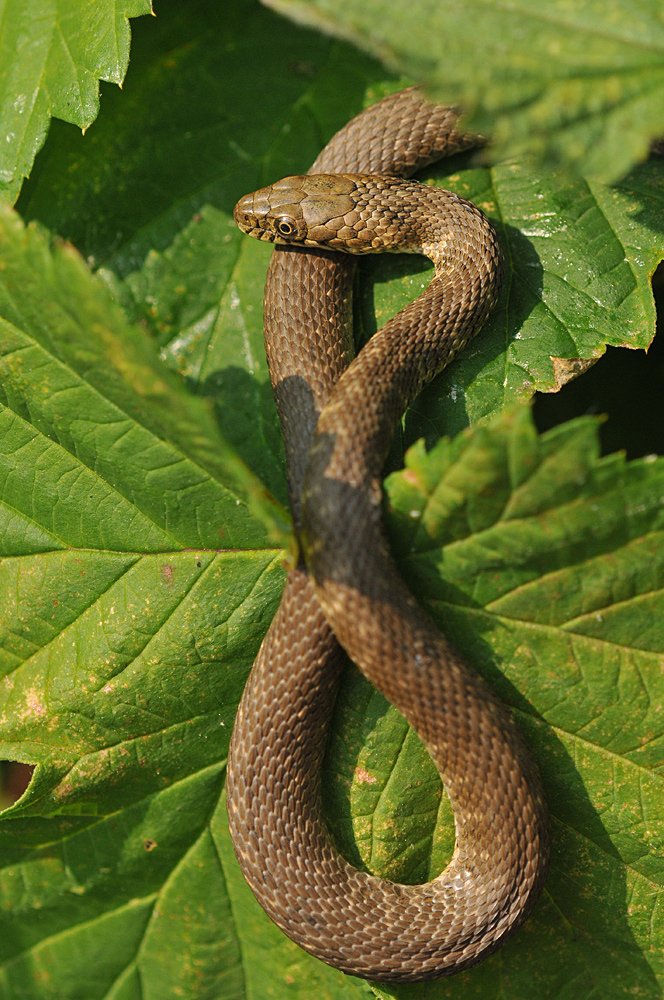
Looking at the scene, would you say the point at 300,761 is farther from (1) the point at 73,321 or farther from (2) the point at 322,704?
(1) the point at 73,321

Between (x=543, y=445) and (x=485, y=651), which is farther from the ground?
(x=543, y=445)

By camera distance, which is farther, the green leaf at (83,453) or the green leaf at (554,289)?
the green leaf at (554,289)

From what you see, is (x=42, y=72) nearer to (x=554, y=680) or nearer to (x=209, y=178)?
(x=209, y=178)

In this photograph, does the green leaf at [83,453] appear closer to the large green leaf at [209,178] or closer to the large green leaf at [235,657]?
the large green leaf at [235,657]

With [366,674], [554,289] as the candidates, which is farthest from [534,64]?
[366,674]

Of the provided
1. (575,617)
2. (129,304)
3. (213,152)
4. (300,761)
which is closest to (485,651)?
(575,617)

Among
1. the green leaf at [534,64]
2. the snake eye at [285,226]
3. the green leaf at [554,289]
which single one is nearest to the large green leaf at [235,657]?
the green leaf at [554,289]

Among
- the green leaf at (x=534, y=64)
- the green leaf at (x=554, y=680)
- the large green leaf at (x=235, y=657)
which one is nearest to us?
the green leaf at (x=534, y=64)

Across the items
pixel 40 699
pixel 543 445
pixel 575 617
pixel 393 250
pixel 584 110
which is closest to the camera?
pixel 584 110
